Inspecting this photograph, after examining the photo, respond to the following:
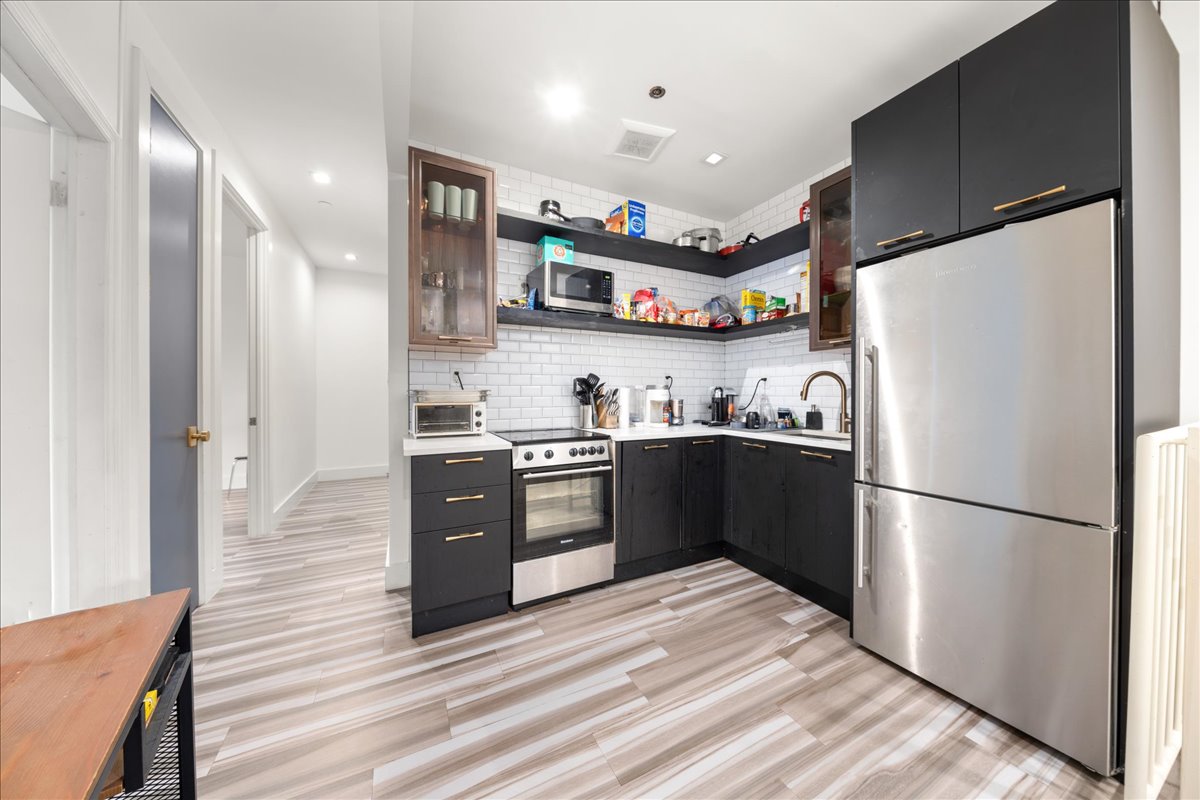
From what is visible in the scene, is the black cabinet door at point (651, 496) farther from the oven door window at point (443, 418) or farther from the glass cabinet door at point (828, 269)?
the glass cabinet door at point (828, 269)

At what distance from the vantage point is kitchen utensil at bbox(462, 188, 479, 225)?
8.57 ft

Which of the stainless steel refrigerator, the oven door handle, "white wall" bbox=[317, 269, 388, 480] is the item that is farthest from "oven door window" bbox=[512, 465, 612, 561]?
"white wall" bbox=[317, 269, 388, 480]

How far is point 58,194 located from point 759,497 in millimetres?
3382

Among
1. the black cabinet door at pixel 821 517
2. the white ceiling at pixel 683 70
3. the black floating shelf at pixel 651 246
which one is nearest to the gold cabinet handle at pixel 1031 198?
the white ceiling at pixel 683 70

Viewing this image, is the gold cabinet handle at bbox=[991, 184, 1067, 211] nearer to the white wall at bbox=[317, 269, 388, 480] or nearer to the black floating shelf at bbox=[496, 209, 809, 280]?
the black floating shelf at bbox=[496, 209, 809, 280]

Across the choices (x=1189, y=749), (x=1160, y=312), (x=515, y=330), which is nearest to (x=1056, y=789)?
(x=1189, y=749)

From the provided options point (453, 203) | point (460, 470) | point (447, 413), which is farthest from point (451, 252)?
point (460, 470)

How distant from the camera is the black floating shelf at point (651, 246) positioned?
9.23 ft

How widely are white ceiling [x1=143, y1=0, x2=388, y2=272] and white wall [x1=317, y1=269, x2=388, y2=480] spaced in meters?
2.24

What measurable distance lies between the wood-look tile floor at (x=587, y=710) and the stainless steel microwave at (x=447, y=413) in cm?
103

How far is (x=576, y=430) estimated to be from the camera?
3.03 metres

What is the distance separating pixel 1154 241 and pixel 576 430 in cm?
266

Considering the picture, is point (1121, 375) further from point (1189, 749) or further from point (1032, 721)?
point (1032, 721)

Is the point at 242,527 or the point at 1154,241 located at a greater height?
the point at 1154,241
